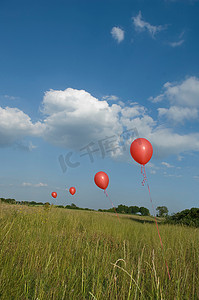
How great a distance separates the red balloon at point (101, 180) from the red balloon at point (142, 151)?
513 cm

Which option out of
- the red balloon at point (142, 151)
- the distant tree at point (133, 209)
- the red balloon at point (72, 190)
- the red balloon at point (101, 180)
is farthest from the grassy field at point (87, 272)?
the distant tree at point (133, 209)

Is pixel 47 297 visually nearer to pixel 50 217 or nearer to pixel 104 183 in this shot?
pixel 50 217

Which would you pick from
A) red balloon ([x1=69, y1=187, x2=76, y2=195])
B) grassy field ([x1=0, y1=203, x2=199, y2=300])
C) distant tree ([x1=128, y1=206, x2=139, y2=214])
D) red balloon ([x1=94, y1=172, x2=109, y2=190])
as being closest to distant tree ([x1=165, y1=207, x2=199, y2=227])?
red balloon ([x1=94, y1=172, x2=109, y2=190])

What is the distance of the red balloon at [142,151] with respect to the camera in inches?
287

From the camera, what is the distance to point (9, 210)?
865 centimetres

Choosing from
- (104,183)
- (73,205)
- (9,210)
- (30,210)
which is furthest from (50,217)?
(73,205)

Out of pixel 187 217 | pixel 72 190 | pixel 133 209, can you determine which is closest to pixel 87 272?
pixel 187 217

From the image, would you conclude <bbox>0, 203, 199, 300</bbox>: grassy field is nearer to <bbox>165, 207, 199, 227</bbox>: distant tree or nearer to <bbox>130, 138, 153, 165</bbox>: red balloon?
<bbox>130, 138, 153, 165</bbox>: red balloon

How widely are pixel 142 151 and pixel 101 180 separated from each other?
5524 millimetres

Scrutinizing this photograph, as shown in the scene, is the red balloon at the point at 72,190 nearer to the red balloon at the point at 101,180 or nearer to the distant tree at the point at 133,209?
the red balloon at the point at 101,180

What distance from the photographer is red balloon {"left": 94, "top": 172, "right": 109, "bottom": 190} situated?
12312mm

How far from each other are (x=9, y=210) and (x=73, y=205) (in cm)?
2288

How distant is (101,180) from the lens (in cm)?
1230

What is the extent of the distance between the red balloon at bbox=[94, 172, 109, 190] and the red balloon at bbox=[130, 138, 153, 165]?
202 inches
